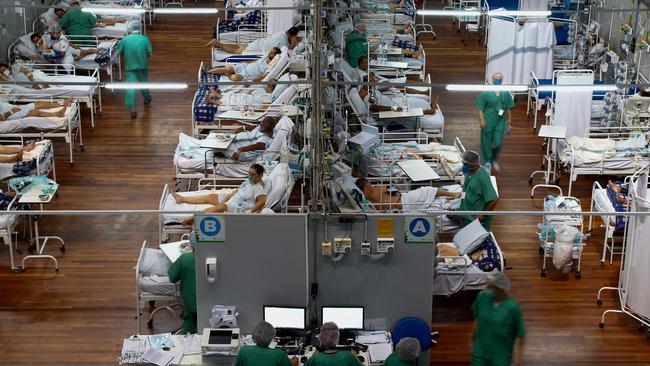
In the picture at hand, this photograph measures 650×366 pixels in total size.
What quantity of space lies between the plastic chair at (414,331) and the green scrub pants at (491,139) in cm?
485

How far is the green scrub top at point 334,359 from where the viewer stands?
9.27m

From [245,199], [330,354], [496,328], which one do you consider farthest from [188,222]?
[496,328]

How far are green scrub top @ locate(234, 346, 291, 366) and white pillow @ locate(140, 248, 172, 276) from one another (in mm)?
2163

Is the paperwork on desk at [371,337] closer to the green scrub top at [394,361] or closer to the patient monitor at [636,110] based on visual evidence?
the green scrub top at [394,361]

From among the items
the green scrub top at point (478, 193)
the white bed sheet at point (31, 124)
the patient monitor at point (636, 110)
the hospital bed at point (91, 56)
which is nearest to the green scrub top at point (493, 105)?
the patient monitor at point (636, 110)

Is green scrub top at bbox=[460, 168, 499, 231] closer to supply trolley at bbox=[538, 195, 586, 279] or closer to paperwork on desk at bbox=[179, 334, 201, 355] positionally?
supply trolley at bbox=[538, 195, 586, 279]

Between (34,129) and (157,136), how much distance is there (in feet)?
6.40

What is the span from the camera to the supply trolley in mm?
12320

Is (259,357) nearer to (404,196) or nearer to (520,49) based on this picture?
(404,196)

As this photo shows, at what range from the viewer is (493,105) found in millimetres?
14523

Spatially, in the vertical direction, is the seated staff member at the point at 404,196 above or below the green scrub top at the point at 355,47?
below

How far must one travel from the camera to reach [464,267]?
1142 centimetres

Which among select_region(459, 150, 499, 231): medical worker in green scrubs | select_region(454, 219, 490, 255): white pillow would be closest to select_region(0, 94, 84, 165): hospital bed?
select_region(459, 150, 499, 231): medical worker in green scrubs

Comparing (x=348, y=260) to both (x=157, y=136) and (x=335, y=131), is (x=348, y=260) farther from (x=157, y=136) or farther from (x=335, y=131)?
(x=157, y=136)
